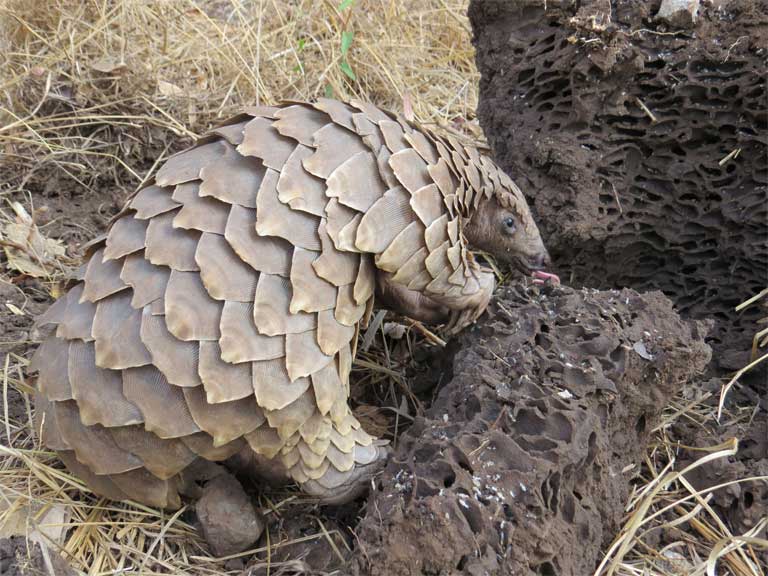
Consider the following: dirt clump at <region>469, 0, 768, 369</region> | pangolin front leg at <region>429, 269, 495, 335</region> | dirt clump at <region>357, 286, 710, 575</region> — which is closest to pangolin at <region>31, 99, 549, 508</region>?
pangolin front leg at <region>429, 269, 495, 335</region>

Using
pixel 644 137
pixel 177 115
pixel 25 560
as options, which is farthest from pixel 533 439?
pixel 177 115

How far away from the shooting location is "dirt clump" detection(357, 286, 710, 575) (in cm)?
160

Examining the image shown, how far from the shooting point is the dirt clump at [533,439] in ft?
5.25

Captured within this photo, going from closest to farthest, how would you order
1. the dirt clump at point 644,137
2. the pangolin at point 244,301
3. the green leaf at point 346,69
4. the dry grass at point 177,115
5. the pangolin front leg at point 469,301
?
the pangolin at point 244,301, the dry grass at point 177,115, the pangolin front leg at point 469,301, the dirt clump at point 644,137, the green leaf at point 346,69

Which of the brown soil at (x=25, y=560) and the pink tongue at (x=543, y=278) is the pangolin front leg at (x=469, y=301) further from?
the brown soil at (x=25, y=560)

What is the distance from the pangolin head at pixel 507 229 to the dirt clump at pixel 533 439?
272 mm

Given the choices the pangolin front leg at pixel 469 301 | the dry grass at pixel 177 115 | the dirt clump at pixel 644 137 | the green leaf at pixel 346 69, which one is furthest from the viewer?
the green leaf at pixel 346 69

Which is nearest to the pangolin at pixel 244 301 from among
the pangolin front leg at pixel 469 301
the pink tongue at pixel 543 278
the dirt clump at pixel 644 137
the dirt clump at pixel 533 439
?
the pangolin front leg at pixel 469 301

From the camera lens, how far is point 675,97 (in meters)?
2.63

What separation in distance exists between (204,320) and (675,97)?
2060 mm

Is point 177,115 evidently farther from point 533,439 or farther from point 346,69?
point 533,439

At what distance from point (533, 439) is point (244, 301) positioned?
2.81 feet

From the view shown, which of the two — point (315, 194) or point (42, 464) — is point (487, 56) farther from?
point (42, 464)

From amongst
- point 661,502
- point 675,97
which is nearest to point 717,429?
point 661,502
